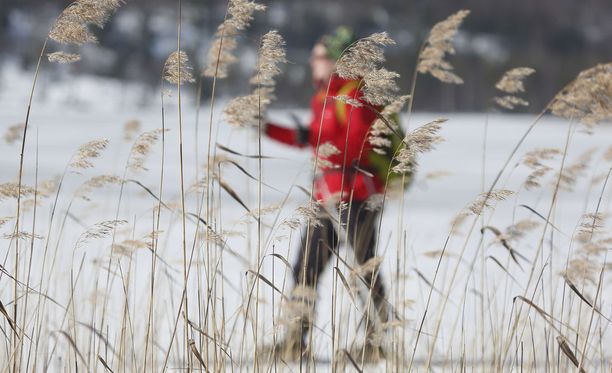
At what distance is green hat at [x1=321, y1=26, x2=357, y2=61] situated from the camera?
3661 mm

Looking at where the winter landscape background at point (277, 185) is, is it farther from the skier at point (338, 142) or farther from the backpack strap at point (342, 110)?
the backpack strap at point (342, 110)

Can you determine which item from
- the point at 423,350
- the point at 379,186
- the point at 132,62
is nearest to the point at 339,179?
the point at 379,186

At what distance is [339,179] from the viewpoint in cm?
370

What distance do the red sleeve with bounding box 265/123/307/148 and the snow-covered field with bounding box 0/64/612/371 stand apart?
34 centimetres

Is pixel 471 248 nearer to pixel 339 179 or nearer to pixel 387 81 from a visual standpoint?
pixel 339 179

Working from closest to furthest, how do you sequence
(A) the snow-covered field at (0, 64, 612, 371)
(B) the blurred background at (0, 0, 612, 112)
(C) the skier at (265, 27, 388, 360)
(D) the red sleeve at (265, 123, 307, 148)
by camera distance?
(A) the snow-covered field at (0, 64, 612, 371)
(C) the skier at (265, 27, 388, 360)
(D) the red sleeve at (265, 123, 307, 148)
(B) the blurred background at (0, 0, 612, 112)

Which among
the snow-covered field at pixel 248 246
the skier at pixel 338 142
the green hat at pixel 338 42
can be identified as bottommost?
the snow-covered field at pixel 248 246

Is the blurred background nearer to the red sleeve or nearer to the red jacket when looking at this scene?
the red sleeve

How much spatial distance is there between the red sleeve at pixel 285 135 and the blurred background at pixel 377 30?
39922 millimetres

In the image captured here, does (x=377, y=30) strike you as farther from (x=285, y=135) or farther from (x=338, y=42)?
(x=338, y=42)

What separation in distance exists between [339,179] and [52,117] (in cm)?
2150

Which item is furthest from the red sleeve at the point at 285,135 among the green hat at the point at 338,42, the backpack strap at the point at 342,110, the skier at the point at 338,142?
the green hat at the point at 338,42

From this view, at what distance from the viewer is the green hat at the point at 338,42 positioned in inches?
144

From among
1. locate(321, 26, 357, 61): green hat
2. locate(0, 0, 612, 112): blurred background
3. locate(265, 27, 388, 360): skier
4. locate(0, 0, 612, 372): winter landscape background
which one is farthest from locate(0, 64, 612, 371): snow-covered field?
locate(0, 0, 612, 112): blurred background
